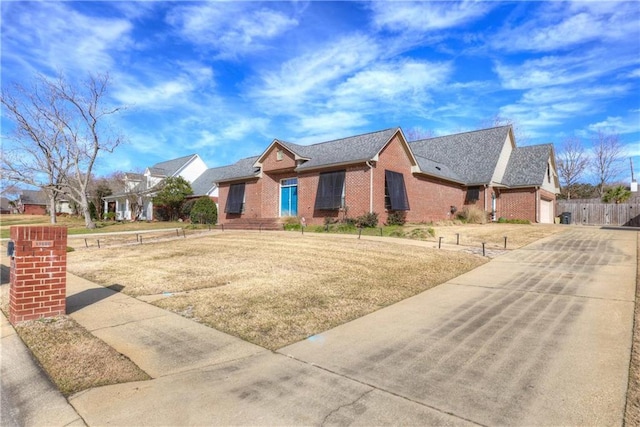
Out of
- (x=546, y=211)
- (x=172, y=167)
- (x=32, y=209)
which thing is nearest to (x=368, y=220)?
(x=546, y=211)

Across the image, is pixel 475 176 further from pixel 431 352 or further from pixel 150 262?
pixel 431 352

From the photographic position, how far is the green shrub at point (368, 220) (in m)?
18.6

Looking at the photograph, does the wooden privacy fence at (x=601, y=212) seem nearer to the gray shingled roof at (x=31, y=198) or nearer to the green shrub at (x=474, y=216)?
the green shrub at (x=474, y=216)

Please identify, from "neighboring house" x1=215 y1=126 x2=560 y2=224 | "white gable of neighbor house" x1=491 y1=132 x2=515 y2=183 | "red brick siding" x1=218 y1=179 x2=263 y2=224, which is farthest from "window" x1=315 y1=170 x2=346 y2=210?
"white gable of neighbor house" x1=491 y1=132 x2=515 y2=183

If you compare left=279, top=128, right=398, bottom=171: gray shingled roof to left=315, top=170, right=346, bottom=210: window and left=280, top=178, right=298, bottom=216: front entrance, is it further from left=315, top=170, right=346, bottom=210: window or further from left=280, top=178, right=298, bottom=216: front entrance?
left=280, top=178, right=298, bottom=216: front entrance

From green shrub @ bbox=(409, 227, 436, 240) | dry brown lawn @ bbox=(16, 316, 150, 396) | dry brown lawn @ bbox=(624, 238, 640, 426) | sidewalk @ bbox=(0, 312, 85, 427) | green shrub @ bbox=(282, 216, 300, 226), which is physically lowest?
sidewalk @ bbox=(0, 312, 85, 427)

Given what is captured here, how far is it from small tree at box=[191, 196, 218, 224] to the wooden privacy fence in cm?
3028

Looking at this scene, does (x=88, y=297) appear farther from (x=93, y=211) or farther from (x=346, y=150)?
(x=93, y=211)

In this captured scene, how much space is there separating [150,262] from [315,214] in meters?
11.9

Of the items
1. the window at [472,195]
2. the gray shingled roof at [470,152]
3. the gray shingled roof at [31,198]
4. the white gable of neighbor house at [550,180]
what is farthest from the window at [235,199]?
the gray shingled roof at [31,198]

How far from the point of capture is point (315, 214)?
21391 mm

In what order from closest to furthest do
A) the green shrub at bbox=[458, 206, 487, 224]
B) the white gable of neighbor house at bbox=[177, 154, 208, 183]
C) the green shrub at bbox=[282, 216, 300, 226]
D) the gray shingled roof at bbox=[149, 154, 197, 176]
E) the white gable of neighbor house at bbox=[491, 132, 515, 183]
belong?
the green shrub at bbox=[282, 216, 300, 226], the green shrub at bbox=[458, 206, 487, 224], the white gable of neighbor house at bbox=[491, 132, 515, 183], the white gable of neighbor house at bbox=[177, 154, 208, 183], the gray shingled roof at bbox=[149, 154, 197, 176]

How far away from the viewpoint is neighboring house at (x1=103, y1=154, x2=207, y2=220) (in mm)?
38188

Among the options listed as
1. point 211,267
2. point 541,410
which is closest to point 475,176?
point 211,267
